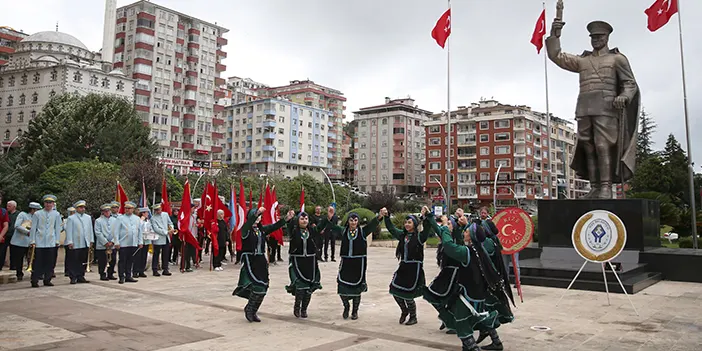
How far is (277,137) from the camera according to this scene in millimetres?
85688

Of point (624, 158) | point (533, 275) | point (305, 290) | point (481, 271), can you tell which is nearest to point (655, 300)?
point (533, 275)

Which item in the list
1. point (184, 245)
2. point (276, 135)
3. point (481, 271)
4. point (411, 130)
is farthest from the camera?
point (411, 130)

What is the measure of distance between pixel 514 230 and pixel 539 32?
65.7 ft

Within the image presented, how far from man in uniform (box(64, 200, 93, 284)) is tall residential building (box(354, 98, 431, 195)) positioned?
77.2 meters

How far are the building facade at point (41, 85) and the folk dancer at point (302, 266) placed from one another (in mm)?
56059

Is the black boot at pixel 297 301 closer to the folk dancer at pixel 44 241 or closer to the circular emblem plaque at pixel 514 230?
the circular emblem plaque at pixel 514 230

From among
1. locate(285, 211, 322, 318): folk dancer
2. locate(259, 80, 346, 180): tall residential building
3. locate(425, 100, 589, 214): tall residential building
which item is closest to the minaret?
locate(259, 80, 346, 180): tall residential building

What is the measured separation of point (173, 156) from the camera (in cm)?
7200

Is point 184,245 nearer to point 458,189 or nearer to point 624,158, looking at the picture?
point 624,158

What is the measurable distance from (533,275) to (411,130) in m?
80.7

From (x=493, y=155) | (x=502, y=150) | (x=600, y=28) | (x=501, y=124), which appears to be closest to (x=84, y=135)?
(x=600, y=28)

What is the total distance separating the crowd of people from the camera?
622 centimetres

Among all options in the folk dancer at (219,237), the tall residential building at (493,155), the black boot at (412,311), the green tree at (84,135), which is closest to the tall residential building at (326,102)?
the tall residential building at (493,155)

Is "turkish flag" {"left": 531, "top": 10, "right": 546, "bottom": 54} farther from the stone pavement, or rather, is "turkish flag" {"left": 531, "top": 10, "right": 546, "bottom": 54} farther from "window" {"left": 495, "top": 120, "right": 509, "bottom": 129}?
"window" {"left": 495, "top": 120, "right": 509, "bottom": 129}
